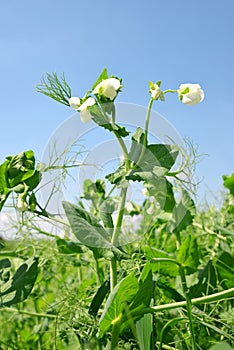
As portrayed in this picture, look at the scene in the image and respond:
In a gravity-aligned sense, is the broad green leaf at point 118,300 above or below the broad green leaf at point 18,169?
below

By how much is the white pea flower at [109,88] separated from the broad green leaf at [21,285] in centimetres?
28

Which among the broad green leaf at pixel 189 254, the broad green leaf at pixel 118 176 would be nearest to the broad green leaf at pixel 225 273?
the broad green leaf at pixel 189 254

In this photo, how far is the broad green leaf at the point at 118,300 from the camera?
0.64 m

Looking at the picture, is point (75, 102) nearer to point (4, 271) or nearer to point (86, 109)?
point (86, 109)

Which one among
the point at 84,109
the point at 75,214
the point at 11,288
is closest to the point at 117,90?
the point at 84,109

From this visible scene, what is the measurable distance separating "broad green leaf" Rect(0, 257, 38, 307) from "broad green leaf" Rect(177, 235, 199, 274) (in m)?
0.31

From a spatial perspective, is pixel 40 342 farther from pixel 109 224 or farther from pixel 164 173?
pixel 164 173

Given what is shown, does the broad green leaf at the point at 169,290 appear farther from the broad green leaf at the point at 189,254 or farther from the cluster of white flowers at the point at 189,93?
the cluster of white flowers at the point at 189,93

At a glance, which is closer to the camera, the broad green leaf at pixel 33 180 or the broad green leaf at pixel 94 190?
the broad green leaf at pixel 33 180

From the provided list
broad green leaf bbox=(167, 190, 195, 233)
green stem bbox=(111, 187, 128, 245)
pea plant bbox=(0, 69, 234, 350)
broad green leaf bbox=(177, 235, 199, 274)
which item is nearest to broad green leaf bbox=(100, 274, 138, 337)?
pea plant bbox=(0, 69, 234, 350)

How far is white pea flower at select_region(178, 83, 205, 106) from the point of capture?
29.9 inches

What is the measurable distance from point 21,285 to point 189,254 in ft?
1.15

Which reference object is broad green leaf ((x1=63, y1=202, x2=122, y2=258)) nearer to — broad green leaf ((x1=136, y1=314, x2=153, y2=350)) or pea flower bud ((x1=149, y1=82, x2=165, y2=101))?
broad green leaf ((x1=136, y1=314, x2=153, y2=350))

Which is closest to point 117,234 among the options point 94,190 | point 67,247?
point 67,247
